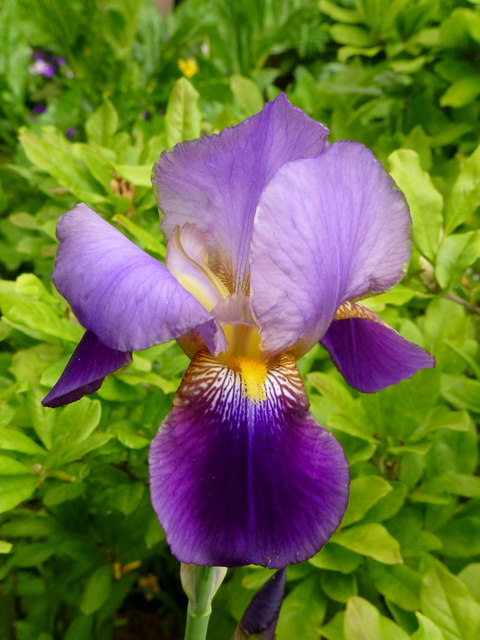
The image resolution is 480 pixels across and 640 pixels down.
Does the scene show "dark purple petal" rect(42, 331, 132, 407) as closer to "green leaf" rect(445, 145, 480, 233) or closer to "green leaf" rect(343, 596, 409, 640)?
"green leaf" rect(343, 596, 409, 640)

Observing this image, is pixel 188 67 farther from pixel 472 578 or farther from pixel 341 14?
pixel 472 578

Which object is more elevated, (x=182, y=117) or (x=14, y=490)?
(x=182, y=117)

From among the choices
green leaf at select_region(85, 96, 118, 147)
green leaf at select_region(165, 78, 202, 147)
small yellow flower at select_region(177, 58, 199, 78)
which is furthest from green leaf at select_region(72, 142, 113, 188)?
small yellow flower at select_region(177, 58, 199, 78)

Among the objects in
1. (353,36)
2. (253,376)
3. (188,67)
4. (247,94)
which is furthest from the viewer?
(188,67)

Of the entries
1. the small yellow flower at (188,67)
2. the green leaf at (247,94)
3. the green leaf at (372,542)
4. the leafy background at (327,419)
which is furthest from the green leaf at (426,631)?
the small yellow flower at (188,67)

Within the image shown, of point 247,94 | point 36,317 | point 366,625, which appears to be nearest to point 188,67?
point 247,94
